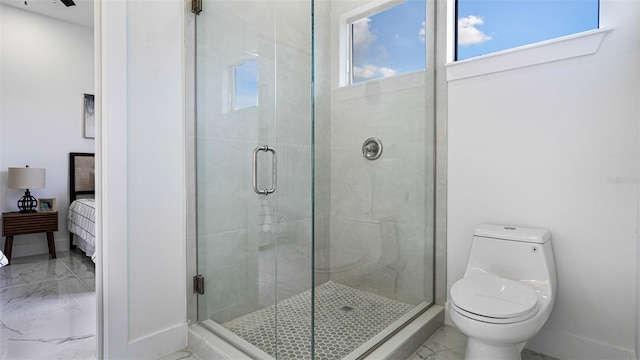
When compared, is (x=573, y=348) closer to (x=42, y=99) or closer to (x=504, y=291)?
(x=504, y=291)

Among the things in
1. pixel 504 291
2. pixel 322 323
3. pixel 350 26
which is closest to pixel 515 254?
pixel 504 291

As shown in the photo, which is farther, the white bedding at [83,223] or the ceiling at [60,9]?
the ceiling at [60,9]

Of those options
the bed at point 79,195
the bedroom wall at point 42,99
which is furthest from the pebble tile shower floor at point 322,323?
the bedroom wall at point 42,99

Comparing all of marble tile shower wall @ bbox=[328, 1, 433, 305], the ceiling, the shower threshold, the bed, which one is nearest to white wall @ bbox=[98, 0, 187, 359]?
the shower threshold

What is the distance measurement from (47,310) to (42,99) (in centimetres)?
279

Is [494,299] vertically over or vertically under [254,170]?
under

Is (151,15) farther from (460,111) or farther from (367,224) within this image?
(460,111)

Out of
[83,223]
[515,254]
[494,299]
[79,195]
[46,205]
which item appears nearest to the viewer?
[494,299]

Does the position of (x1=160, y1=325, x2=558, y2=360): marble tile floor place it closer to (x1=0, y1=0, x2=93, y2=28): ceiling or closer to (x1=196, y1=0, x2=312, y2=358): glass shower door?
(x1=196, y1=0, x2=312, y2=358): glass shower door

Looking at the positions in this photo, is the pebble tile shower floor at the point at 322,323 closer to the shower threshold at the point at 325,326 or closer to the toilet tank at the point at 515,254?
the shower threshold at the point at 325,326

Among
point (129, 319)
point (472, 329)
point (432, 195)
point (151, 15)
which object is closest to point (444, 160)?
point (432, 195)

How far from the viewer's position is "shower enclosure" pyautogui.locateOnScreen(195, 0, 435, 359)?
1496 mm

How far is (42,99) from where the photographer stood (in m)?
3.77

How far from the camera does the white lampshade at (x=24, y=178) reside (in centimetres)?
348
